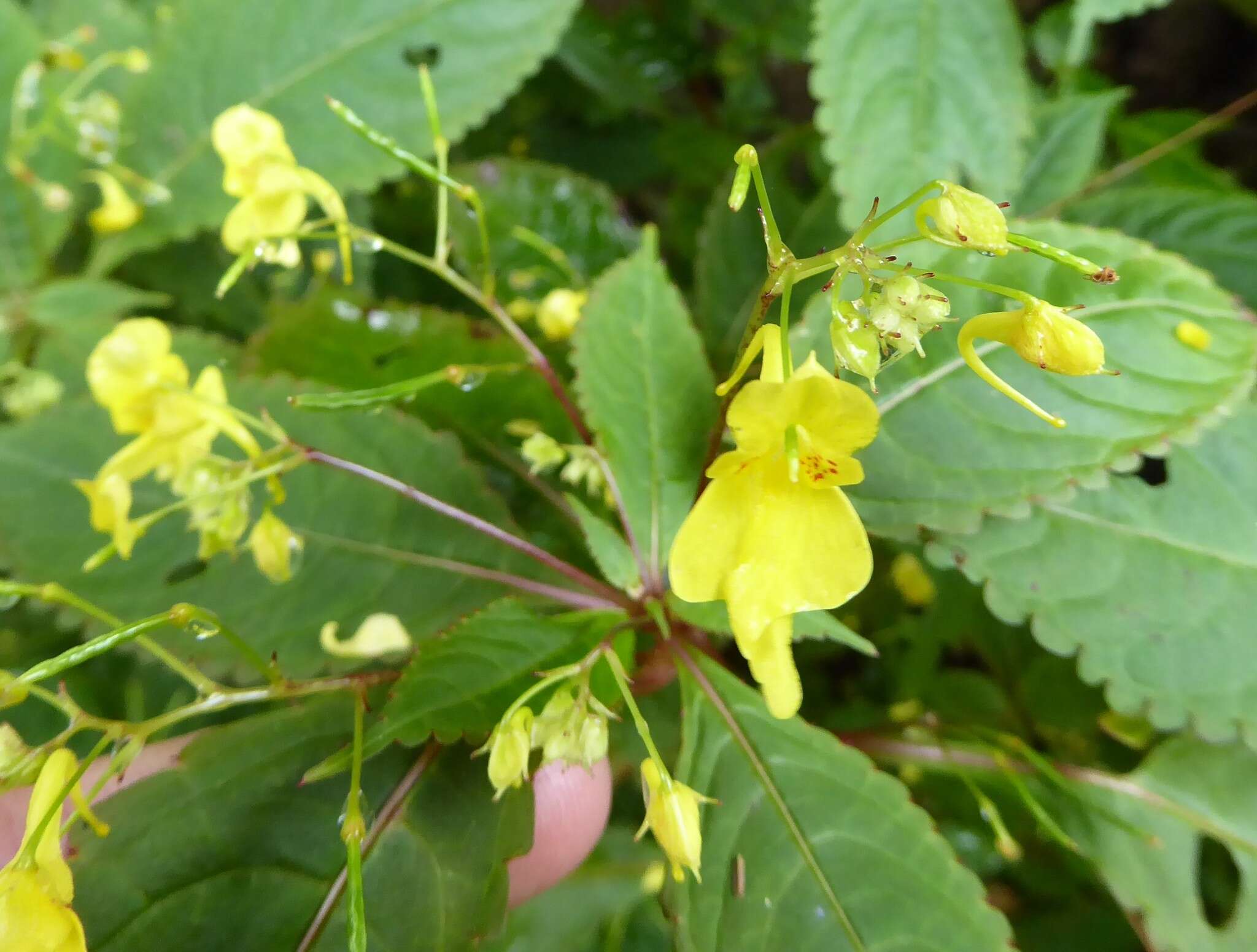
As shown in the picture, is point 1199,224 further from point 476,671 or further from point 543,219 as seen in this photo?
point 476,671

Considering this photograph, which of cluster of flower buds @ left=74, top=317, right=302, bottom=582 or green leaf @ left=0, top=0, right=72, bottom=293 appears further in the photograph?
green leaf @ left=0, top=0, right=72, bottom=293

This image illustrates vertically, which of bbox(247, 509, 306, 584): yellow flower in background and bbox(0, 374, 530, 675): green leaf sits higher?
bbox(247, 509, 306, 584): yellow flower in background

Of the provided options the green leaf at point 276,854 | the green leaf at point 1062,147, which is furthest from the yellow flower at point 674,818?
the green leaf at point 1062,147

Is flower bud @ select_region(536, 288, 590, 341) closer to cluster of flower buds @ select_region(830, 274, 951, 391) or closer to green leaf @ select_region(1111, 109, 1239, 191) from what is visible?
cluster of flower buds @ select_region(830, 274, 951, 391)

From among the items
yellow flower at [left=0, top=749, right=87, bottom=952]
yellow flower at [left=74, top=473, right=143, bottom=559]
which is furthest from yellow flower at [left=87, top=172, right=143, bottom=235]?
yellow flower at [left=0, top=749, right=87, bottom=952]

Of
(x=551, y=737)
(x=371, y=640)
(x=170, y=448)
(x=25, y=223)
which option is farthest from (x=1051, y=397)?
(x=25, y=223)

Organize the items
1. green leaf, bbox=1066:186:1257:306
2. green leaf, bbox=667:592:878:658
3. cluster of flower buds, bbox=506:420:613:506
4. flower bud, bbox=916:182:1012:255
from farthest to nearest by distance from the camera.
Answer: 1. green leaf, bbox=1066:186:1257:306
2. cluster of flower buds, bbox=506:420:613:506
3. green leaf, bbox=667:592:878:658
4. flower bud, bbox=916:182:1012:255

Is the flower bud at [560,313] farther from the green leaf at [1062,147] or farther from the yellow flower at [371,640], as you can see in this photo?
the green leaf at [1062,147]
